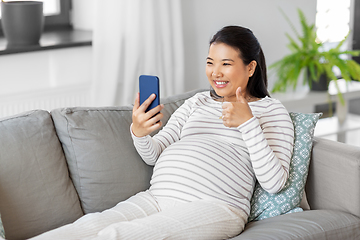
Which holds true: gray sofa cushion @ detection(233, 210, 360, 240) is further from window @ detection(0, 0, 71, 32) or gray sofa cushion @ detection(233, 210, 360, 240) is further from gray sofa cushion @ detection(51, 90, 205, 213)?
window @ detection(0, 0, 71, 32)

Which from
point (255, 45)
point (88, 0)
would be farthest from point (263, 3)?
point (255, 45)

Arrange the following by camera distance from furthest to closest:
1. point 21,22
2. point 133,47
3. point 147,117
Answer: point 133,47
point 21,22
point 147,117

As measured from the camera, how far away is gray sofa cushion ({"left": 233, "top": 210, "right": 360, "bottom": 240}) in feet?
4.52

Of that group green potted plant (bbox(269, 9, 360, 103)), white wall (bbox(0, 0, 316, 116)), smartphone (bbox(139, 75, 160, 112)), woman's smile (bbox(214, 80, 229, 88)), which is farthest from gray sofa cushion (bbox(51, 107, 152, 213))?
green potted plant (bbox(269, 9, 360, 103))

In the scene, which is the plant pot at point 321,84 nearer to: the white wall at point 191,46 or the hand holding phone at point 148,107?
the white wall at point 191,46

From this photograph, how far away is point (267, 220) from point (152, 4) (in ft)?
4.51

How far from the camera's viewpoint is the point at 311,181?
5.53ft

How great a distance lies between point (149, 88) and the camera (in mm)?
1485

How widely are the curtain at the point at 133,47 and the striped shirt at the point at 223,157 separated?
2.84ft

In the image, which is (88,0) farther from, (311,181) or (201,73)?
(311,181)

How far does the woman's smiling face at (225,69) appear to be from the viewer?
1573mm

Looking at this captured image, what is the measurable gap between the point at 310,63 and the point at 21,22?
1.63 meters

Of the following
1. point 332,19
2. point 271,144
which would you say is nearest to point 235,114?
point 271,144

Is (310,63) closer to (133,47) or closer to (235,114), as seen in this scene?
(133,47)
